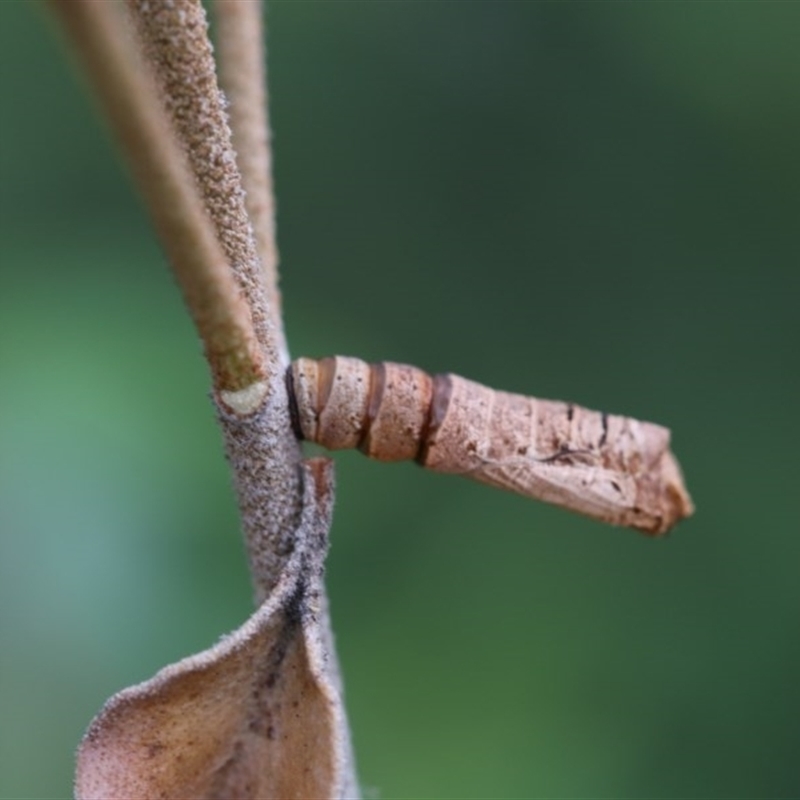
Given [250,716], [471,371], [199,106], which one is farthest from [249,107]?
[471,371]

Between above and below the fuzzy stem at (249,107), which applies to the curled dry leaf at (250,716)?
below

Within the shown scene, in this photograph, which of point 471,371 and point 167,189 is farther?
point 471,371

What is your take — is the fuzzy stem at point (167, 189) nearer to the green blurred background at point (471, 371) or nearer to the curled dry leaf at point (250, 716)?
the curled dry leaf at point (250, 716)

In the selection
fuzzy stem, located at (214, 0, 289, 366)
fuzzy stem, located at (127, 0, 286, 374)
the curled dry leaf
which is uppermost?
fuzzy stem, located at (214, 0, 289, 366)

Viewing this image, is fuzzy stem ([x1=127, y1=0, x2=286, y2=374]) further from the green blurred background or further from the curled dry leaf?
the green blurred background

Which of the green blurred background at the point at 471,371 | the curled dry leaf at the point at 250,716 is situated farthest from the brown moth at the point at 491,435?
the green blurred background at the point at 471,371

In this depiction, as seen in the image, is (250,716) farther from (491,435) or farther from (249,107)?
(249,107)

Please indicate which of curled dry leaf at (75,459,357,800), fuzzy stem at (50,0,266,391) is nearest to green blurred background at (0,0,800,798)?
curled dry leaf at (75,459,357,800)
